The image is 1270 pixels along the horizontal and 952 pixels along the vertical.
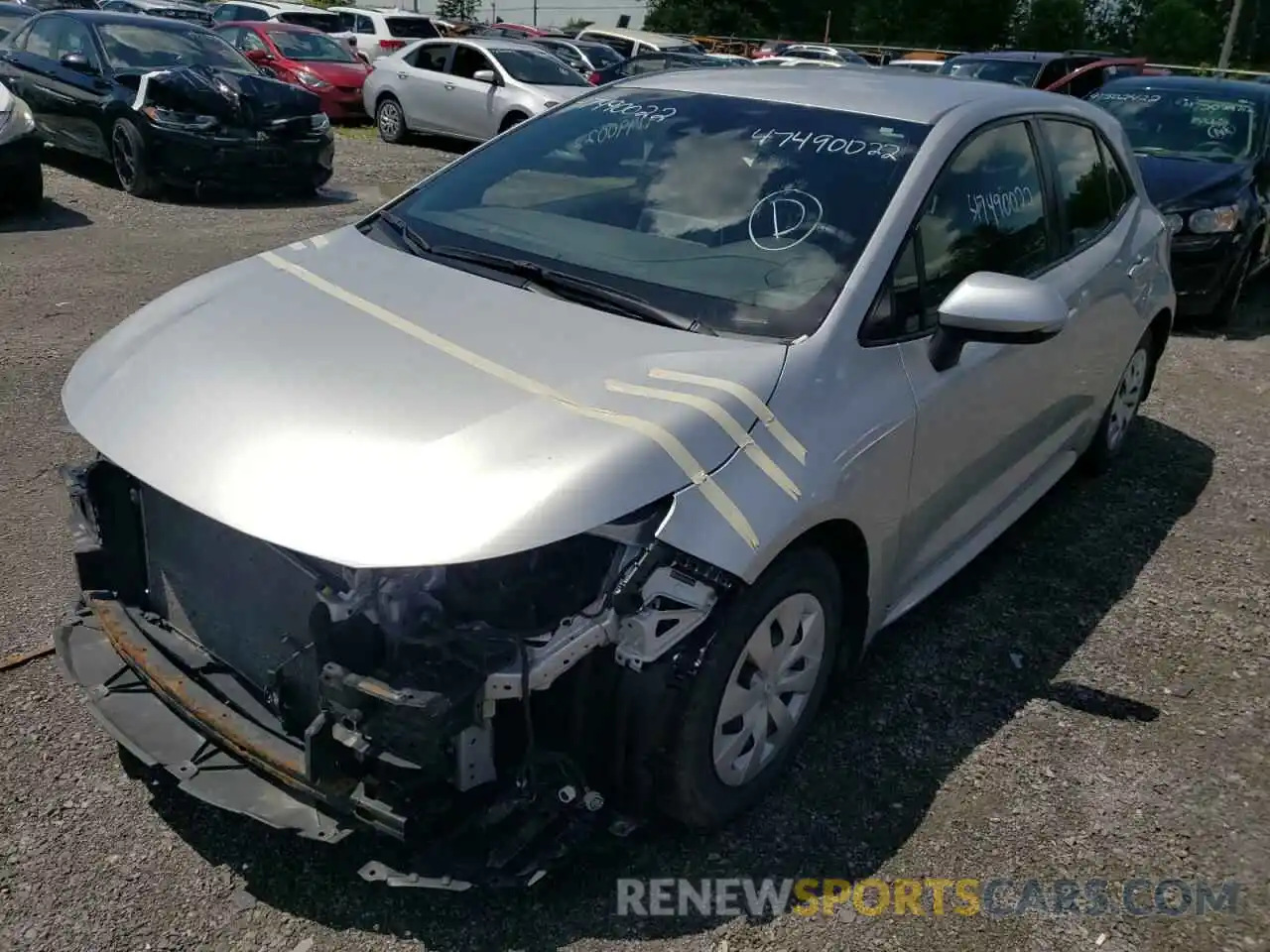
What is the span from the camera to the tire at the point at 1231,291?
8.06 metres

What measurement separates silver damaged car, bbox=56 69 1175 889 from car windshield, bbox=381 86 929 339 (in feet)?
0.04

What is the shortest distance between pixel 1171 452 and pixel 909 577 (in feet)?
10.1

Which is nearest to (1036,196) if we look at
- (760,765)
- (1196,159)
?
(760,765)

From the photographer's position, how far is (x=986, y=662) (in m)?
3.77

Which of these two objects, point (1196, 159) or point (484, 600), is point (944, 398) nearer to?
point (484, 600)

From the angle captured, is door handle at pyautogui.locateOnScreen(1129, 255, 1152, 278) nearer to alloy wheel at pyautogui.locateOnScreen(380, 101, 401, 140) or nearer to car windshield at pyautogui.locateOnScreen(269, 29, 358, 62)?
alloy wheel at pyautogui.locateOnScreen(380, 101, 401, 140)

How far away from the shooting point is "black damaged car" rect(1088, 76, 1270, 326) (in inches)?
309

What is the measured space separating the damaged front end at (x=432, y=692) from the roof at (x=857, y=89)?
177 cm

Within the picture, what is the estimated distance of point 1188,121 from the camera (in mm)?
9000

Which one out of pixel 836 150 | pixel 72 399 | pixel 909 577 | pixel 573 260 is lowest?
pixel 909 577

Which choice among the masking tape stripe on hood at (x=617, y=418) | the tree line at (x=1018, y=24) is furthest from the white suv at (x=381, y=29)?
the tree line at (x=1018, y=24)

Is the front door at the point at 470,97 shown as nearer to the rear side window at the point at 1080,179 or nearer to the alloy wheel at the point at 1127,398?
the alloy wheel at the point at 1127,398

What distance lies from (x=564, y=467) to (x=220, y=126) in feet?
29.2

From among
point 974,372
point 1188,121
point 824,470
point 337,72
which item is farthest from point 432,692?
point 337,72
